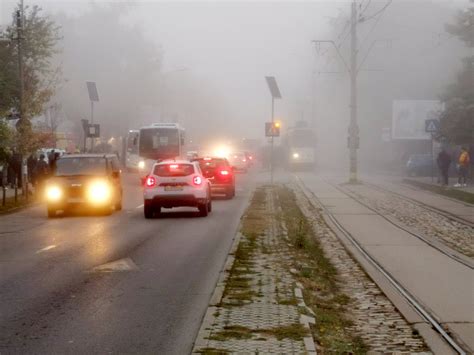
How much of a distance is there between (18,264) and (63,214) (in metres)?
13.7

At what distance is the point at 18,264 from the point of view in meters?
15.7

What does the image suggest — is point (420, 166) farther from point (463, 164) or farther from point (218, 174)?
point (218, 174)

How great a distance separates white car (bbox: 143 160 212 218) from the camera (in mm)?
26688

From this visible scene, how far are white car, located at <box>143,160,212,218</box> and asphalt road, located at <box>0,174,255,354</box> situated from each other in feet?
5.22

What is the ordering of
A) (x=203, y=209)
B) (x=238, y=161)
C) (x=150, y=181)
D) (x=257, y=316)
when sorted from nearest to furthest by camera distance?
(x=257, y=316) < (x=203, y=209) < (x=150, y=181) < (x=238, y=161)

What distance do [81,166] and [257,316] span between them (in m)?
19.5

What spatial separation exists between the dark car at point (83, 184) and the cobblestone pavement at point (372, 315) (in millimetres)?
11826

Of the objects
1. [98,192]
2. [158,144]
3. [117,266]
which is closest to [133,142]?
[158,144]

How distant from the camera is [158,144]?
54.9 m

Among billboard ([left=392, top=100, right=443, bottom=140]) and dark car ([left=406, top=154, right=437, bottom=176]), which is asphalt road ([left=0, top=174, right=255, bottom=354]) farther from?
billboard ([left=392, top=100, right=443, bottom=140])

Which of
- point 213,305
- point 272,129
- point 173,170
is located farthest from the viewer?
point 272,129

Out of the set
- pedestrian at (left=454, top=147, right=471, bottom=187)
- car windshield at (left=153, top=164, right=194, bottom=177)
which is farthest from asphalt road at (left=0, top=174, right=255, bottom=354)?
pedestrian at (left=454, top=147, right=471, bottom=187)

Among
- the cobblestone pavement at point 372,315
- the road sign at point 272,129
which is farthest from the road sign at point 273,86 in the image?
the cobblestone pavement at point 372,315

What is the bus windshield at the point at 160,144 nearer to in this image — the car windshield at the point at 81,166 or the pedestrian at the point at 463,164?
the pedestrian at the point at 463,164
